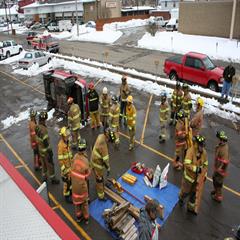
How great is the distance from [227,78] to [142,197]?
371 inches

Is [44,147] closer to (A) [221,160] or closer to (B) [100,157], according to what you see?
(B) [100,157]

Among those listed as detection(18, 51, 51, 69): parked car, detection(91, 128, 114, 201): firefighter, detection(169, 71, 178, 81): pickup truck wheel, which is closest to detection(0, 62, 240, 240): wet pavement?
detection(91, 128, 114, 201): firefighter

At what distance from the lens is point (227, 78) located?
50.9ft

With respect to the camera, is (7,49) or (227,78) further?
(7,49)

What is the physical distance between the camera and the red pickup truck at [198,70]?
1734 centimetres

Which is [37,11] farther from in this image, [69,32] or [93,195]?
[93,195]

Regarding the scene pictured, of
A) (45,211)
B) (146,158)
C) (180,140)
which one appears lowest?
(146,158)

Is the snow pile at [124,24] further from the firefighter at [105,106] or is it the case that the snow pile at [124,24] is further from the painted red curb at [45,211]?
the painted red curb at [45,211]

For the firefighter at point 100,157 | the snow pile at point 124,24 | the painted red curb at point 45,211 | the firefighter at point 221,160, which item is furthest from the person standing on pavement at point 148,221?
the snow pile at point 124,24

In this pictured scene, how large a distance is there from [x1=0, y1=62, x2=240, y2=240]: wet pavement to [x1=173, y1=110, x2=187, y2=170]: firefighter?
12.9 inches

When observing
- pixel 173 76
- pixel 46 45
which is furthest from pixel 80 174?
pixel 46 45

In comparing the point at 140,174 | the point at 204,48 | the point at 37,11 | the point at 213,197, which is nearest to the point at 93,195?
the point at 140,174

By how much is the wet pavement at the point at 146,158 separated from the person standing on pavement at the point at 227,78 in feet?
7.87

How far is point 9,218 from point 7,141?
357 inches
